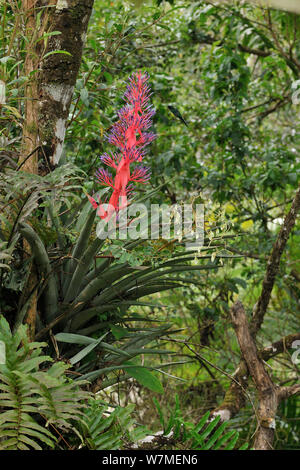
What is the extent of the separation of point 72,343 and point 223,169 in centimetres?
163

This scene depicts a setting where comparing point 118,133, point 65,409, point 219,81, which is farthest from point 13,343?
point 219,81

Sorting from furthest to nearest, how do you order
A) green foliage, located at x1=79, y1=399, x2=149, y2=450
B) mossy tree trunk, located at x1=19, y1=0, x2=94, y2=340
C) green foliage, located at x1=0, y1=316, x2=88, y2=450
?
mossy tree trunk, located at x1=19, y1=0, x2=94, y2=340 < green foliage, located at x1=79, y1=399, x2=149, y2=450 < green foliage, located at x1=0, y1=316, x2=88, y2=450

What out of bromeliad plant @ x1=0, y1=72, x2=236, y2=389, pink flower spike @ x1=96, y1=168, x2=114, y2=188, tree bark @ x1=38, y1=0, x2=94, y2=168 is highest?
tree bark @ x1=38, y1=0, x2=94, y2=168

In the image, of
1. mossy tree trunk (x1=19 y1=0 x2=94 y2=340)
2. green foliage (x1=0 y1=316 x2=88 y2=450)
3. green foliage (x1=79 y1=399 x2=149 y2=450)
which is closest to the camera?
green foliage (x1=0 y1=316 x2=88 y2=450)

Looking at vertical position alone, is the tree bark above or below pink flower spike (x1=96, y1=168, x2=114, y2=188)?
above

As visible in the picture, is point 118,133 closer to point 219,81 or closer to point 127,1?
point 127,1

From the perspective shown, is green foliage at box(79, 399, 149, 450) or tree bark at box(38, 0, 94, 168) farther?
tree bark at box(38, 0, 94, 168)

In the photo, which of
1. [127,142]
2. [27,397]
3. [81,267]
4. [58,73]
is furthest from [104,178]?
[27,397]

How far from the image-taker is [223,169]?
8.27ft

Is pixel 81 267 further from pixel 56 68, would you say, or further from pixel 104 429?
pixel 56 68

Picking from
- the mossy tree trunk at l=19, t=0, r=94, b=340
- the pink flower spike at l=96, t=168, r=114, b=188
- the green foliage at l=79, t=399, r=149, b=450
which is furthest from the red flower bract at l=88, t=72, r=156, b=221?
the green foliage at l=79, t=399, r=149, b=450

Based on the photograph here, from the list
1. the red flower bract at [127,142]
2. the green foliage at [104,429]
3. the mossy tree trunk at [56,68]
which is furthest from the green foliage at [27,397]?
the mossy tree trunk at [56,68]

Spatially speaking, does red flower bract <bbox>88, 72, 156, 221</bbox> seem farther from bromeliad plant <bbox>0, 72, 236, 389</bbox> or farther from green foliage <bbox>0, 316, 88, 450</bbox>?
green foliage <bbox>0, 316, 88, 450</bbox>

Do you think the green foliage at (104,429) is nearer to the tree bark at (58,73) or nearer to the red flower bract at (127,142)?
the red flower bract at (127,142)
